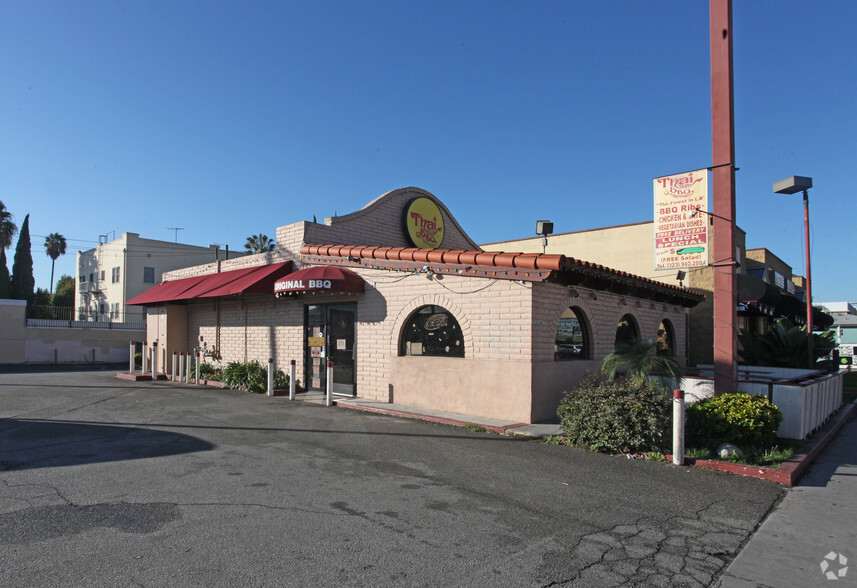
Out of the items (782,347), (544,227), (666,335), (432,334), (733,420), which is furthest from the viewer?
(666,335)

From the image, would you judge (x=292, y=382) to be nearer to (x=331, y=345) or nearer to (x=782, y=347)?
(x=331, y=345)

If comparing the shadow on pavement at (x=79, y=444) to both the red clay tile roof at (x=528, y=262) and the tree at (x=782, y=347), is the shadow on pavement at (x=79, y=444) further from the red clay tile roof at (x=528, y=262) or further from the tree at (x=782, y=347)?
the tree at (x=782, y=347)

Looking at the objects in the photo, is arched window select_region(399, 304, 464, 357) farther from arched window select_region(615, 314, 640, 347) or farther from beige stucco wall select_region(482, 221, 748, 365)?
beige stucco wall select_region(482, 221, 748, 365)

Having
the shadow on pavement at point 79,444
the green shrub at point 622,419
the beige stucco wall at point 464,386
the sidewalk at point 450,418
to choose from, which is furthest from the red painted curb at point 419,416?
the shadow on pavement at point 79,444

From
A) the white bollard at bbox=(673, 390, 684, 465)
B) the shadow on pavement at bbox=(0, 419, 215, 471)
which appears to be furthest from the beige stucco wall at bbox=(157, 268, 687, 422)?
the shadow on pavement at bbox=(0, 419, 215, 471)

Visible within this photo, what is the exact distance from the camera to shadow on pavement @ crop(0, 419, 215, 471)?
7.50 m

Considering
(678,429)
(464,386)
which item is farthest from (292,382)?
(678,429)

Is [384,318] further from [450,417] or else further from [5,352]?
[5,352]

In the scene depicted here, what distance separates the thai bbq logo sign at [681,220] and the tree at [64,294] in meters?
69.8

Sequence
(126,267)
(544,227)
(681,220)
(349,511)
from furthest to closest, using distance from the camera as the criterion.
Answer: (126,267)
(544,227)
(681,220)
(349,511)

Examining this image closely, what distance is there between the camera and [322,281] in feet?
43.3

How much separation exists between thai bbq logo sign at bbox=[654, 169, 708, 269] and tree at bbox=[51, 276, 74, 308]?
2750 inches

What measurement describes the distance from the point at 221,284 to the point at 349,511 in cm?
1268

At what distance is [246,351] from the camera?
17.5 metres
